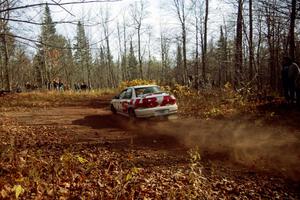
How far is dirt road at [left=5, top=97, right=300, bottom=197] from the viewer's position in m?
6.01

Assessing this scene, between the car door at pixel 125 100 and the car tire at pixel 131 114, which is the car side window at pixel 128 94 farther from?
the car tire at pixel 131 114

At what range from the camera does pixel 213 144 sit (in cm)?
805

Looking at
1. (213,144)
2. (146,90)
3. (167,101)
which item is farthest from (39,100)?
(213,144)

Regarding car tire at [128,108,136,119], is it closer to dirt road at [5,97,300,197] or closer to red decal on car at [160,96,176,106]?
dirt road at [5,97,300,197]

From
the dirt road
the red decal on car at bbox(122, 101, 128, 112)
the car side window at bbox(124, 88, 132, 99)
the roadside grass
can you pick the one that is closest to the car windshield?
the car side window at bbox(124, 88, 132, 99)

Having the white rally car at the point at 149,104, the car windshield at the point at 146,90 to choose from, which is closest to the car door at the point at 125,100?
the white rally car at the point at 149,104

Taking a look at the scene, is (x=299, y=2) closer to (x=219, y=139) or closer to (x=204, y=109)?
(x=204, y=109)

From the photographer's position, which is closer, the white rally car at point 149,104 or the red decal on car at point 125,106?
the white rally car at point 149,104

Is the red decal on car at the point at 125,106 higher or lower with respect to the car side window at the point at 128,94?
lower

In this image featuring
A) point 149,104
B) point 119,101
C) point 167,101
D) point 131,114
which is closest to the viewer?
point 149,104

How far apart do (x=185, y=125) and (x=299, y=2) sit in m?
8.41

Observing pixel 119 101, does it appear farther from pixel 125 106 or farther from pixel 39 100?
pixel 39 100

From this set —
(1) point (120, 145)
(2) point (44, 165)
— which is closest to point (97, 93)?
(1) point (120, 145)

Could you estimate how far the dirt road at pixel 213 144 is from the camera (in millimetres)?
6008
